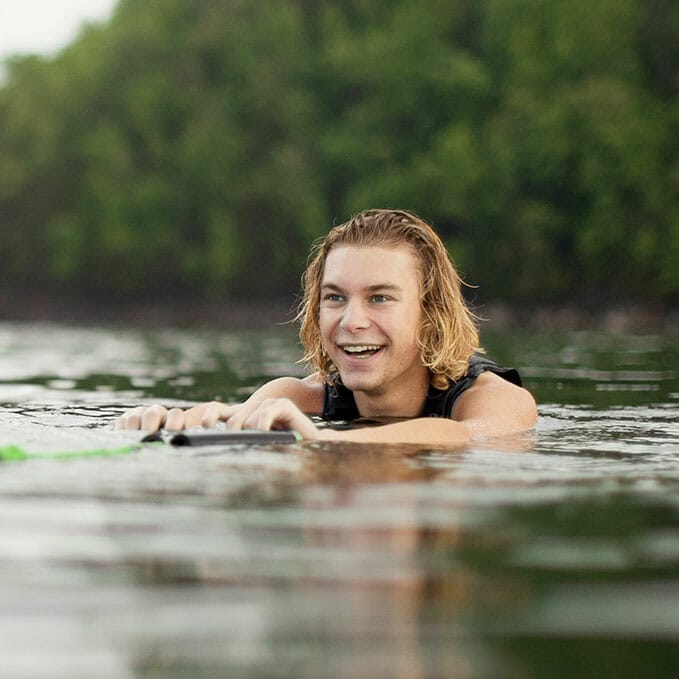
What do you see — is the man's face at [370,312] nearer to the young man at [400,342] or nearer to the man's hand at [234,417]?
the young man at [400,342]

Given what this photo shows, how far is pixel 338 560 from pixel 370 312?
2.88 metres

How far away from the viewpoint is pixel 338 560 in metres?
2.79

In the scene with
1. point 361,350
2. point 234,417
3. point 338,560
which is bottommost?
point 338,560

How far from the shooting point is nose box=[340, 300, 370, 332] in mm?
5512

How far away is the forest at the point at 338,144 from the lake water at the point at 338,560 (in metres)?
37.6

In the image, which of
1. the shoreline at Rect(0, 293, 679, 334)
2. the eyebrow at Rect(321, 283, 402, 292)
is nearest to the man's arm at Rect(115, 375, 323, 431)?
the eyebrow at Rect(321, 283, 402, 292)

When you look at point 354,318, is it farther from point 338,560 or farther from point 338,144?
point 338,144

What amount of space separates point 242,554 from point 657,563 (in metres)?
0.86

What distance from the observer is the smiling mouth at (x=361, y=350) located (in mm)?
5625

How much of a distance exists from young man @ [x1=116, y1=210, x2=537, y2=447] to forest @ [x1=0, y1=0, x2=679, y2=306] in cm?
3574

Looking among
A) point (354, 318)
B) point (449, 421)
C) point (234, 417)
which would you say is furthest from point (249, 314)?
point (234, 417)

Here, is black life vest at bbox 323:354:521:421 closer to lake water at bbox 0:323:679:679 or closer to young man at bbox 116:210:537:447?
young man at bbox 116:210:537:447

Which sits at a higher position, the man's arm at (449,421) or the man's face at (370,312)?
the man's face at (370,312)

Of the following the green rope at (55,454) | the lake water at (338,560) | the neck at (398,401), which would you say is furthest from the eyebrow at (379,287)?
the green rope at (55,454)
